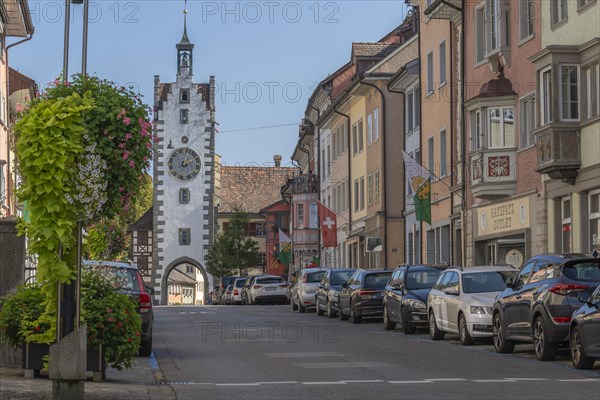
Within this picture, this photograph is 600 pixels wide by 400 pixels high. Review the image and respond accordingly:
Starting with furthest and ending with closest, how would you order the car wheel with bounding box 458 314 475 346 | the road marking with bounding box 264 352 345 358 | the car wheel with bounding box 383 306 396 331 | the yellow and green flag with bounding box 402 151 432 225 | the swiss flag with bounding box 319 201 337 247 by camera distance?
the swiss flag with bounding box 319 201 337 247, the yellow and green flag with bounding box 402 151 432 225, the car wheel with bounding box 383 306 396 331, the car wheel with bounding box 458 314 475 346, the road marking with bounding box 264 352 345 358

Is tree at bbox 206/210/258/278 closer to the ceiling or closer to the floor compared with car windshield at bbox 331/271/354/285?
closer to the ceiling

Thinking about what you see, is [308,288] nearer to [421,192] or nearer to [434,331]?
[421,192]

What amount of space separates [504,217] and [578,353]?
20.8 metres

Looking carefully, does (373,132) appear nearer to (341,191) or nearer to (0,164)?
(341,191)

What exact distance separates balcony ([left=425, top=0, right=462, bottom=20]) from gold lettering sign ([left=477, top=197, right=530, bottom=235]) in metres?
6.86

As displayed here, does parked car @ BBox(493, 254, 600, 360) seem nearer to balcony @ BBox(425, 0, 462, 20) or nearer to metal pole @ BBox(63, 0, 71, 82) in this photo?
metal pole @ BBox(63, 0, 71, 82)

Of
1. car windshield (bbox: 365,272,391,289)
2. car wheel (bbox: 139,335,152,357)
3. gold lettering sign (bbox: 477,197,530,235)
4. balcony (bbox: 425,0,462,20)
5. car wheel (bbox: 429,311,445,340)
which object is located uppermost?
balcony (bbox: 425,0,462,20)

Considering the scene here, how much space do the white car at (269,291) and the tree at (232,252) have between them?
45359 millimetres

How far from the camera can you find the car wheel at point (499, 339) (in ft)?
75.2

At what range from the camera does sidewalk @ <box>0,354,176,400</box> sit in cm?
1466

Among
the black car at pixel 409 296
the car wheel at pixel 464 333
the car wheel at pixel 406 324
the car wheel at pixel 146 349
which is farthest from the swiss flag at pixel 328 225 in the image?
the car wheel at pixel 146 349

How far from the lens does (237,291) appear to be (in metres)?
75.4

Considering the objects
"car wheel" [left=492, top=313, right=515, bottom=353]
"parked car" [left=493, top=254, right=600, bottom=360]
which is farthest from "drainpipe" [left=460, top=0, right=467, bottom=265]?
"parked car" [left=493, top=254, right=600, bottom=360]

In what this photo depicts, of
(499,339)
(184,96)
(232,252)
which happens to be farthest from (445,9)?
(184,96)
